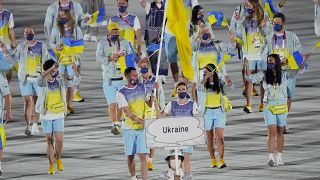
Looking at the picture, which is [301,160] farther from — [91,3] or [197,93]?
[91,3]

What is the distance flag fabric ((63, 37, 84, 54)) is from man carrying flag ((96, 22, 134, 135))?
1.26m

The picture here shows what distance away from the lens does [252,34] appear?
35344mm

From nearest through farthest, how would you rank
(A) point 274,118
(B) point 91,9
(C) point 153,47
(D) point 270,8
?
(A) point 274,118, (C) point 153,47, (D) point 270,8, (B) point 91,9

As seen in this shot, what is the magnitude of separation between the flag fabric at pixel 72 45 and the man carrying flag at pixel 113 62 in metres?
1.26

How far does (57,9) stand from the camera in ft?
116

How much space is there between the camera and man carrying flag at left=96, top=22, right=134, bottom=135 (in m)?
33.4

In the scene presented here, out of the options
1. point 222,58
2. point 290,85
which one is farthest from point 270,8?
point 222,58

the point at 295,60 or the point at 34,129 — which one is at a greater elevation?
the point at 295,60

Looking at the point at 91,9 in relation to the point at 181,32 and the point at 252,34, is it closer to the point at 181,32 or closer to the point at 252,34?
the point at 252,34

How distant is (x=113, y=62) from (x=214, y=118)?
3.76m

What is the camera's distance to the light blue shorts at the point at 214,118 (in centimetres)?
3044

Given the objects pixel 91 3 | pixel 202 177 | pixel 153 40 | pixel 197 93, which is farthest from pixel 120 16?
pixel 91 3

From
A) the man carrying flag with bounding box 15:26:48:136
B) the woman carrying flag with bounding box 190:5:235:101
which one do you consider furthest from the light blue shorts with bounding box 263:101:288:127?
the man carrying flag with bounding box 15:26:48:136

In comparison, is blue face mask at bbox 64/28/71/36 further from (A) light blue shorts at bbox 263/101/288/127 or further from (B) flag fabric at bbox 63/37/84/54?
(A) light blue shorts at bbox 263/101/288/127
